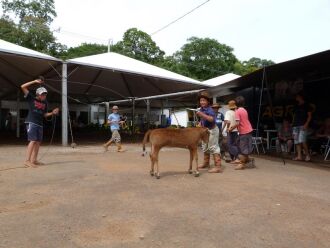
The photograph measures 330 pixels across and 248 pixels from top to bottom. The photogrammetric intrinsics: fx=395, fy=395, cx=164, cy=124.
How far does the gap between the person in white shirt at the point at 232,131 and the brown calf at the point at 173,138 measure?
4.86 feet

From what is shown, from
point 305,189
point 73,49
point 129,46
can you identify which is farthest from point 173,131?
point 73,49

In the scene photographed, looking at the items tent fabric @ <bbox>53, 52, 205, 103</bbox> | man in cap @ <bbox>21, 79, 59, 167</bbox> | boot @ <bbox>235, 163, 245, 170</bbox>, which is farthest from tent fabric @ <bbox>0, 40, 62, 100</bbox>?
boot @ <bbox>235, 163, 245, 170</bbox>

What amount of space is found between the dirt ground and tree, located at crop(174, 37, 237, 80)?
137ft

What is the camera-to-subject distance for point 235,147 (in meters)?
9.17

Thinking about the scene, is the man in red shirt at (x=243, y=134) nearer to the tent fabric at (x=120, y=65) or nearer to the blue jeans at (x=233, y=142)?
the blue jeans at (x=233, y=142)

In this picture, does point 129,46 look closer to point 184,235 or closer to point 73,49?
point 73,49

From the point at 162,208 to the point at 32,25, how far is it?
38.6 metres

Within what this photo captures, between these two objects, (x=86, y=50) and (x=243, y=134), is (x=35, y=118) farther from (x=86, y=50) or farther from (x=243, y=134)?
(x=86, y=50)

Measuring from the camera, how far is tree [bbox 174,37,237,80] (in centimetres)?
4885

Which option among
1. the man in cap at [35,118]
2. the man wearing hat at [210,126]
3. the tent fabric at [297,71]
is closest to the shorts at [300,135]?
the tent fabric at [297,71]

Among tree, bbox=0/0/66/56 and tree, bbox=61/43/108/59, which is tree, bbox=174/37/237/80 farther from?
tree, bbox=0/0/66/56

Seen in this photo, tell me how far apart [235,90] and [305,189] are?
1055cm

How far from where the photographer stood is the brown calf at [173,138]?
22.5ft

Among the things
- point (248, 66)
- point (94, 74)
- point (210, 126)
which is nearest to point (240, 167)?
point (210, 126)
